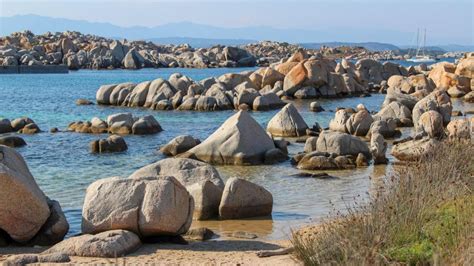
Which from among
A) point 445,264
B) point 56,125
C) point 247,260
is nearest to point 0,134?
point 56,125

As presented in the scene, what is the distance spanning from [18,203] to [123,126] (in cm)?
2170

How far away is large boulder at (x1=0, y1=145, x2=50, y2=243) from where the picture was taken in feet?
44.7

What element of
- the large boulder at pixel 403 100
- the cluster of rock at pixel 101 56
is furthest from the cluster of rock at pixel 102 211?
the cluster of rock at pixel 101 56

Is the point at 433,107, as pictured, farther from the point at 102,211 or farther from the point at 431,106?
the point at 102,211

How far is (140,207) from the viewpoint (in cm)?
1396

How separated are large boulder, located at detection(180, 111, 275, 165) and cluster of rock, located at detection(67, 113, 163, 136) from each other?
9017mm

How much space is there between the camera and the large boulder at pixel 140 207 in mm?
13898

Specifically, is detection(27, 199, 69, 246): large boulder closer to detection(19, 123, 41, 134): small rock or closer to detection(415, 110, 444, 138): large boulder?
detection(415, 110, 444, 138): large boulder

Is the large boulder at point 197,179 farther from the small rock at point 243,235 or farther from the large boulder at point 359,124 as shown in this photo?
the large boulder at point 359,124

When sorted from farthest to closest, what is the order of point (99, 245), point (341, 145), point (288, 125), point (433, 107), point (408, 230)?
1. point (433, 107)
2. point (288, 125)
3. point (341, 145)
4. point (99, 245)
5. point (408, 230)

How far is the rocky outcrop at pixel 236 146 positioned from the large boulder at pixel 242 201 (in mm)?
7939

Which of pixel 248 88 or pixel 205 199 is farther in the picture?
pixel 248 88

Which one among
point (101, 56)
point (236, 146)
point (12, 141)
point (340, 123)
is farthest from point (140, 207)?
point (101, 56)

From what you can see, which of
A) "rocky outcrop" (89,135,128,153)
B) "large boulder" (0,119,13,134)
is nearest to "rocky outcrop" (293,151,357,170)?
"rocky outcrop" (89,135,128,153)
